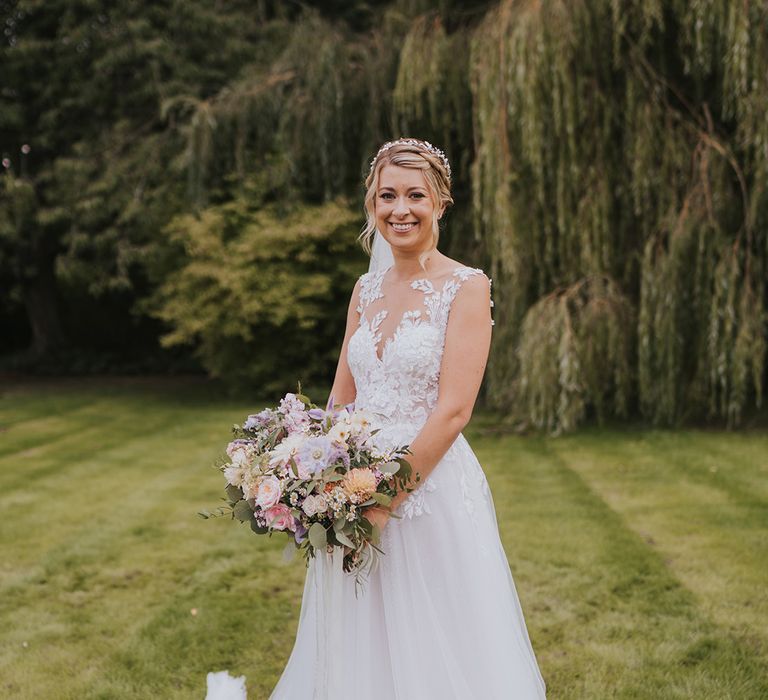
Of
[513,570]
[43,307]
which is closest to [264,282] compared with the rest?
[513,570]

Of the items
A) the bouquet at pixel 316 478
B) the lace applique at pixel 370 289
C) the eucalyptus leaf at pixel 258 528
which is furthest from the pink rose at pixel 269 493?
the lace applique at pixel 370 289

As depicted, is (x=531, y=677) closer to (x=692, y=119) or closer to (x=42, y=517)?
(x=42, y=517)

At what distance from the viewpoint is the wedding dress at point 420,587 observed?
2465mm

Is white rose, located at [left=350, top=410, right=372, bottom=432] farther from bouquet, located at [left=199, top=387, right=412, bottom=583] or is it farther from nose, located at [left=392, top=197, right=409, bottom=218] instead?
nose, located at [left=392, top=197, right=409, bottom=218]

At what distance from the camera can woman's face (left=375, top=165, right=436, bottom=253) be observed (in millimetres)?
2449

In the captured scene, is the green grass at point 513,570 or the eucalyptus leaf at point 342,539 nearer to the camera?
the eucalyptus leaf at point 342,539

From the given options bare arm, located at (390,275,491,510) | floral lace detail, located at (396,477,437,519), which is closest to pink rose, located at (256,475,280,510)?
bare arm, located at (390,275,491,510)

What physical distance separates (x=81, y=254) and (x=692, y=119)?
30.6 feet

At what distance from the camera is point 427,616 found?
248cm

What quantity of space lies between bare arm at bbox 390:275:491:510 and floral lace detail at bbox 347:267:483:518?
0.04m

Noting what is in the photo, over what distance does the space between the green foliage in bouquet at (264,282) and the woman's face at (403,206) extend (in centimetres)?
817

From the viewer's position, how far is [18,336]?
63.7 ft

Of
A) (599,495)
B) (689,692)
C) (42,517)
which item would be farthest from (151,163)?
(689,692)

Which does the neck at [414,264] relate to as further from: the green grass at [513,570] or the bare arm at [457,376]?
the green grass at [513,570]
